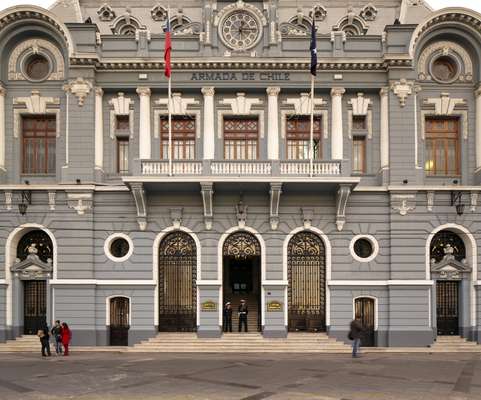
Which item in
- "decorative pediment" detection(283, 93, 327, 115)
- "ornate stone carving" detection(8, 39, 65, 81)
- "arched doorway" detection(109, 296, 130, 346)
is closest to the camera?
"arched doorway" detection(109, 296, 130, 346)

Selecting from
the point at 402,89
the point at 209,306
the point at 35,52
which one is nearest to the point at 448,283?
the point at 402,89

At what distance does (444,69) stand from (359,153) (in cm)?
617

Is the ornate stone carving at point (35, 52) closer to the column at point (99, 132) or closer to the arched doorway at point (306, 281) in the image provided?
the column at point (99, 132)

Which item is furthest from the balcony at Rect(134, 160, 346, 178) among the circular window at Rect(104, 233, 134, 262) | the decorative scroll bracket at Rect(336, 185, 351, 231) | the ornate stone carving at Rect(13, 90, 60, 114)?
the ornate stone carving at Rect(13, 90, 60, 114)

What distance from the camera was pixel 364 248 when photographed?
94.7ft

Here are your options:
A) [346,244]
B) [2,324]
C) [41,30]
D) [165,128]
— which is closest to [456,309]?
[346,244]

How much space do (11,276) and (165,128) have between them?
1069cm

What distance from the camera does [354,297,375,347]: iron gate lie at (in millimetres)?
28453

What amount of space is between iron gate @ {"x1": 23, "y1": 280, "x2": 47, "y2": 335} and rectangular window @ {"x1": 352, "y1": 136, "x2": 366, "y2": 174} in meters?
17.0

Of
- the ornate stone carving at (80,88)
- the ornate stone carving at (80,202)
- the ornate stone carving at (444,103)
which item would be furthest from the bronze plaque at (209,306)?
the ornate stone carving at (444,103)

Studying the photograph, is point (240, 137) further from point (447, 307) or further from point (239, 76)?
point (447, 307)

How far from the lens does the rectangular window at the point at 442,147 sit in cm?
2936

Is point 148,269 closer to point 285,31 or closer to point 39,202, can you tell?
point 39,202

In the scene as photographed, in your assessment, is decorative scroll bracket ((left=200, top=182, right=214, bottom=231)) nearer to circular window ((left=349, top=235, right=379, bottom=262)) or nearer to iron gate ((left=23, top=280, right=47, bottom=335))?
circular window ((left=349, top=235, right=379, bottom=262))
